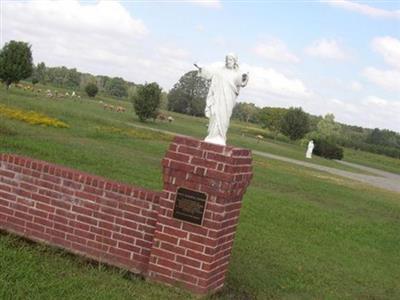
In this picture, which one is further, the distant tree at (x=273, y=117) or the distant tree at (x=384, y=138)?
the distant tree at (x=384, y=138)

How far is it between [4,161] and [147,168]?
9.65m

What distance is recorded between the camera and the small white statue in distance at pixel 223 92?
6.59 metres

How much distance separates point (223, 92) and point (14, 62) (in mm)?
33384

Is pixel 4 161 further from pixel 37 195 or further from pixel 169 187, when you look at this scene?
pixel 169 187

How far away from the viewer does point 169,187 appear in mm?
6316

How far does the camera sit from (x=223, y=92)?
6.63m

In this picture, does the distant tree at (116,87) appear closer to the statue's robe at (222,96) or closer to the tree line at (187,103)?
the tree line at (187,103)

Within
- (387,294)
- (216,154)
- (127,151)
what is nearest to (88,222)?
(216,154)

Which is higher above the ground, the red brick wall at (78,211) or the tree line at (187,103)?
the tree line at (187,103)

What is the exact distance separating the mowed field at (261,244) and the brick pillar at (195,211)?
0.88 ft

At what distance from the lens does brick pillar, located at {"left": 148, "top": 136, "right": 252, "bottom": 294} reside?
6105 mm

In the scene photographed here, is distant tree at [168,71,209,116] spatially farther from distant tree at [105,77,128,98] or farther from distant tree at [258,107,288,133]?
distant tree at [105,77,128,98]

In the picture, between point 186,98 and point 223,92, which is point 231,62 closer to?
point 223,92

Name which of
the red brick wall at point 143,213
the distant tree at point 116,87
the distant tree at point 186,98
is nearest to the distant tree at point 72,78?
the distant tree at point 116,87
